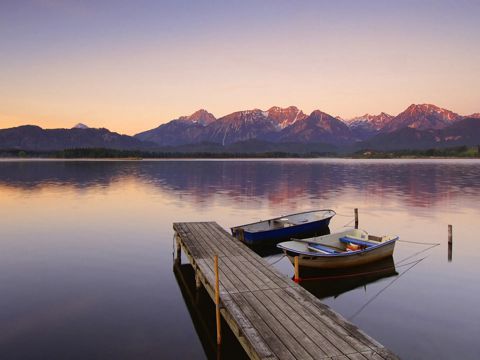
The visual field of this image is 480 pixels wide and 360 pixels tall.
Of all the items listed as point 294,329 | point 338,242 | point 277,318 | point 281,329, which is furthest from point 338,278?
point 281,329

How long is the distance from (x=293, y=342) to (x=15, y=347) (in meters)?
11.3

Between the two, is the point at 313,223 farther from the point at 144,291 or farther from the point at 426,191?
the point at 426,191

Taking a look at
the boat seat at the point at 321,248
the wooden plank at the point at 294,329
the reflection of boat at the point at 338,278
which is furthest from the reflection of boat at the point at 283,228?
the wooden plank at the point at 294,329

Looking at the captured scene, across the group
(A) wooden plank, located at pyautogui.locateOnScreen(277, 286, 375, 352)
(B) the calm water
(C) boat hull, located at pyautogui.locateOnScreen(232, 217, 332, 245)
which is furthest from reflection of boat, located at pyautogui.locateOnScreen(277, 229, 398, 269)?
(A) wooden plank, located at pyautogui.locateOnScreen(277, 286, 375, 352)

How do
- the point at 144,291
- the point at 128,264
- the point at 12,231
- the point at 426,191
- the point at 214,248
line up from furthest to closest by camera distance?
the point at 426,191
the point at 12,231
the point at 128,264
the point at 214,248
the point at 144,291

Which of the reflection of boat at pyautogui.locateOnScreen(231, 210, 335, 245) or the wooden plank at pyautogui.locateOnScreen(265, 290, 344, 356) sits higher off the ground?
the wooden plank at pyautogui.locateOnScreen(265, 290, 344, 356)

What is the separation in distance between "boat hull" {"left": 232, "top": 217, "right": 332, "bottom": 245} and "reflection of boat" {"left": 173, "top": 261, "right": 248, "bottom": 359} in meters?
6.33

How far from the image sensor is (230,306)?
14164mm

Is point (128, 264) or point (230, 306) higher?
point (230, 306)

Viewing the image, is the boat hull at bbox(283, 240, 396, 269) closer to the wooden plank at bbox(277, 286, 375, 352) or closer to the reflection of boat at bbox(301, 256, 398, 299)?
the reflection of boat at bbox(301, 256, 398, 299)

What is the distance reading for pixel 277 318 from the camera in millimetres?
13102

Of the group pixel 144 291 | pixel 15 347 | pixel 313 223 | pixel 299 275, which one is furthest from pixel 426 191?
pixel 15 347

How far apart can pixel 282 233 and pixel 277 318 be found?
18277 millimetres

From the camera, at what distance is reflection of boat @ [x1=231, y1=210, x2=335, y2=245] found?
98.2 ft
